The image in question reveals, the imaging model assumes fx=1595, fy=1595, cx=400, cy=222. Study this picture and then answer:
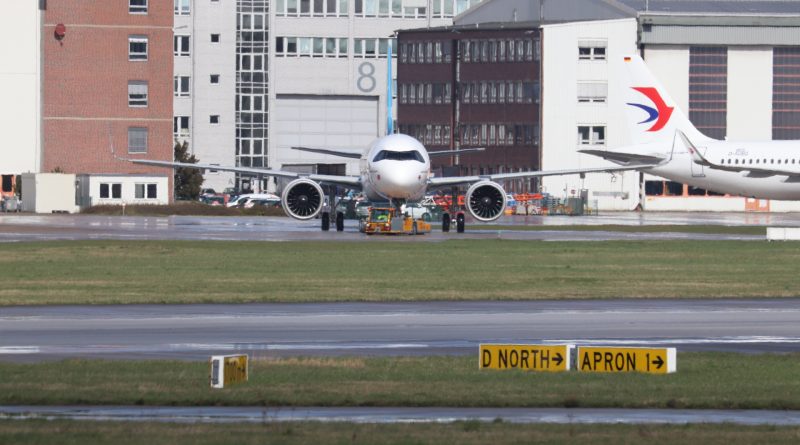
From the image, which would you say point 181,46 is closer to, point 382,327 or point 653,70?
point 653,70

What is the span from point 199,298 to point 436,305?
222 inches

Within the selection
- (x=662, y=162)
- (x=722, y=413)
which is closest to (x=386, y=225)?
(x=662, y=162)

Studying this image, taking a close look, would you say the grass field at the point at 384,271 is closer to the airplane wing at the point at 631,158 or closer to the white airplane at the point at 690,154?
the white airplane at the point at 690,154

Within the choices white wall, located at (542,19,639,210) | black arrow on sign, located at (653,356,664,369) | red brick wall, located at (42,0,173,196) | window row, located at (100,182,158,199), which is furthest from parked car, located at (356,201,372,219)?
black arrow on sign, located at (653,356,664,369)

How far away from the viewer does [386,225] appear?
69.6 meters

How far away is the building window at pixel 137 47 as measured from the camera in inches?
4638

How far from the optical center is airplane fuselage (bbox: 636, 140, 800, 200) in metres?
89.6

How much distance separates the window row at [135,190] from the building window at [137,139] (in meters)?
2.92

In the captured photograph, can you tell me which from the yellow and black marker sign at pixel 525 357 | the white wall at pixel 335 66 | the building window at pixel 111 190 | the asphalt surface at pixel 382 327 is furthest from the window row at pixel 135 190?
the yellow and black marker sign at pixel 525 357

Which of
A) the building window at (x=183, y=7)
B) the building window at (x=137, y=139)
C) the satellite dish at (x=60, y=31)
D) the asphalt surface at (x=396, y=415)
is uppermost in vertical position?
the building window at (x=183, y=7)

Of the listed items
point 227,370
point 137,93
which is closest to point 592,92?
point 137,93

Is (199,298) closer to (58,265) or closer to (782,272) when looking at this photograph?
(58,265)

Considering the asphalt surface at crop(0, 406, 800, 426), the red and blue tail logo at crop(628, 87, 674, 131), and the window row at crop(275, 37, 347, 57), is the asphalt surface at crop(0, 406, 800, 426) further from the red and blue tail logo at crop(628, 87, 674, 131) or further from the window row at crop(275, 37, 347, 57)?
the window row at crop(275, 37, 347, 57)

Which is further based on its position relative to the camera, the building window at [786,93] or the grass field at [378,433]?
the building window at [786,93]
